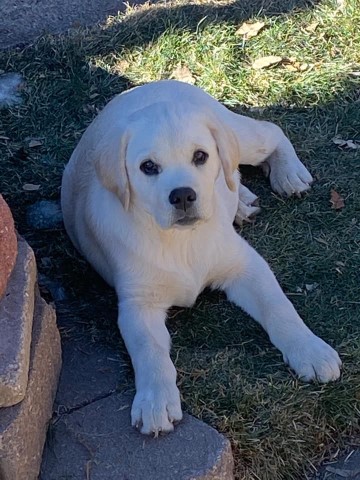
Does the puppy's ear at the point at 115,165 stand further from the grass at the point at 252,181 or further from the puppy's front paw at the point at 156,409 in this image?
the puppy's front paw at the point at 156,409

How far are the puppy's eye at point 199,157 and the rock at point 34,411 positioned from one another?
726 millimetres

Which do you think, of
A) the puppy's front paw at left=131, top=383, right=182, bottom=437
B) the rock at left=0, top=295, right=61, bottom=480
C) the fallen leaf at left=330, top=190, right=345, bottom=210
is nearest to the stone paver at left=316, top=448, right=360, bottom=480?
the puppy's front paw at left=131, top=383, right=182, bottom=437

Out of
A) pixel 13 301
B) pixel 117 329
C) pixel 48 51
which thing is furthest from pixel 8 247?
pixel 48 51

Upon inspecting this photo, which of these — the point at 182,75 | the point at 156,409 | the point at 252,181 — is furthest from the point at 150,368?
the point at 182,75

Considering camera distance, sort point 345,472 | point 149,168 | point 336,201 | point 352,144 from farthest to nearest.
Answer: point 352,144, point 336,201, point 149,168, point 345,472

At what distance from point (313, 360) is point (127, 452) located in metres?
0.77

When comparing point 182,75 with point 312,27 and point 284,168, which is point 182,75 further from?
point 284,168

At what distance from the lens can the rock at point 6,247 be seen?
310cm

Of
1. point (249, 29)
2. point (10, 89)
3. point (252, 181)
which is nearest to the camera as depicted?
point (252, 181)

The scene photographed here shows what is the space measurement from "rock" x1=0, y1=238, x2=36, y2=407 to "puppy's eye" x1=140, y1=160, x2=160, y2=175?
488 mm

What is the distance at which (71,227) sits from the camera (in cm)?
427

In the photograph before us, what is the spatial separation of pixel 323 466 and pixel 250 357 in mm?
Answer: 490

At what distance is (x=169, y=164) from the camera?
3340 mm

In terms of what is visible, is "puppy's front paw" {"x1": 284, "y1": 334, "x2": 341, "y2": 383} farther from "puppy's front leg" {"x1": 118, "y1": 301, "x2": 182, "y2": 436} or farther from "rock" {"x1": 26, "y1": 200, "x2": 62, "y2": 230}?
"rock" {"x1": 26, "y1": 200, "x2": 62, "y2": 230}
